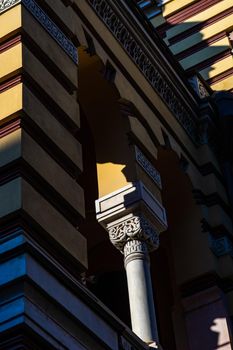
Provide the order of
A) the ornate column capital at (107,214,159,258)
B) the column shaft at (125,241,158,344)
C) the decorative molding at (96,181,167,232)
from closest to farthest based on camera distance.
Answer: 1. the column shaft at (125,241,158,344)
2. the ornate column capital at (107,214,159,258)
3. the decorative molding at (96,181,167,232)

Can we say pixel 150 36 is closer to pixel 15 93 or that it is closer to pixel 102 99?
pixel 102 99

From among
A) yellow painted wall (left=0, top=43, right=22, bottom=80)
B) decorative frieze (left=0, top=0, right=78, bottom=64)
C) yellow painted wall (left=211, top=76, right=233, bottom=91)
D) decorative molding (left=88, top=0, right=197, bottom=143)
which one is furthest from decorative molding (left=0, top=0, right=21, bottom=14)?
yellow painted wall (left=211, top=76, right=233, bottom=91)

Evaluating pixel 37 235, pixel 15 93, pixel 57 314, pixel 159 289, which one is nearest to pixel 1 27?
pixel 15 93

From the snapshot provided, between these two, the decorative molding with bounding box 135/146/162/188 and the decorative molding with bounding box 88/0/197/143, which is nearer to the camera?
the decorative molding with bounding box 135/146/162/188

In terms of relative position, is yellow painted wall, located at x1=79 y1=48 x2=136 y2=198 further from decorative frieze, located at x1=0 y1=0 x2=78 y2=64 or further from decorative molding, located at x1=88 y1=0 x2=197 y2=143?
decorative frieze, located at x1=0 y1=0 x2=78 y2=64

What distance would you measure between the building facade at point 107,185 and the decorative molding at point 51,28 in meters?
0.02

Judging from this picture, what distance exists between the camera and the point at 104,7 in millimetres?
12023

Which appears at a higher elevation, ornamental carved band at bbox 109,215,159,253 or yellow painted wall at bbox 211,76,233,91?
yellow painted wall at bbox 211,76,233,91

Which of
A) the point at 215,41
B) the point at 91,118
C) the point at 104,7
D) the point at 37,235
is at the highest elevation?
the point at 215,41

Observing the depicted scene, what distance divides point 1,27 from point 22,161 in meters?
1.90

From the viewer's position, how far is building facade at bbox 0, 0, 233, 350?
26.1 ft

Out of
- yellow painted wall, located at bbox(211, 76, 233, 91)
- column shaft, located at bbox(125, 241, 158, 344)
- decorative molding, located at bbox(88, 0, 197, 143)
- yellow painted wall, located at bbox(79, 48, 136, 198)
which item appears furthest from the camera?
yellow painted wall, located at bbox(211, 76, 233, 91)

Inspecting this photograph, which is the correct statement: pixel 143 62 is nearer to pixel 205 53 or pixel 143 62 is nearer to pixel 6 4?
pixel 6 4

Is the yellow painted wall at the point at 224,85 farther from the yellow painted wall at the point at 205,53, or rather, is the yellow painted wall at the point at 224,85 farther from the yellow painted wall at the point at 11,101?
the yellow painted wall at the point at 11,101
